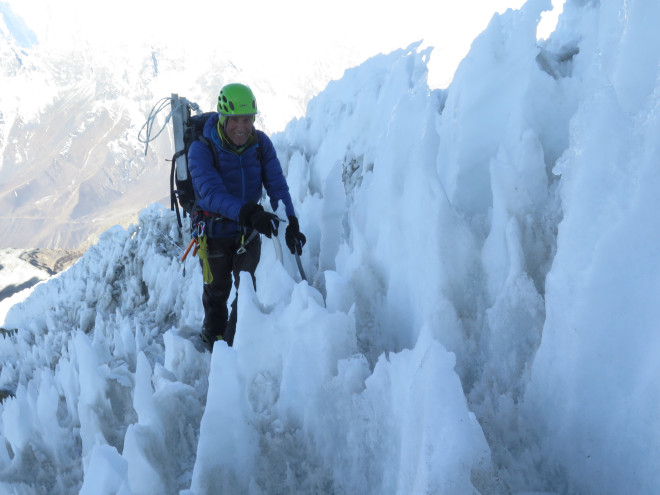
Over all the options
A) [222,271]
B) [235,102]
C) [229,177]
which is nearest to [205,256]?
[222,271]

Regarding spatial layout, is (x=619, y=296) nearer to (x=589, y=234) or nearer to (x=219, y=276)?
(x=589, y=234)

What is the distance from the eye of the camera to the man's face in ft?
14.9

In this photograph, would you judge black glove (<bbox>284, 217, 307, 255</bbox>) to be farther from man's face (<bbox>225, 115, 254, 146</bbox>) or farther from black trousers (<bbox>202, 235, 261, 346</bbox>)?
man's face (<bbox>225, 115, 254, 146</bbox>)

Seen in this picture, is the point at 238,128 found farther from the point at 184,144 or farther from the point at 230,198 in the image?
the point at 184,144

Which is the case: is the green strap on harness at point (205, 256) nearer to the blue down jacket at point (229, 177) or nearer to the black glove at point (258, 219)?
the blue down jacket at point (229, 177)

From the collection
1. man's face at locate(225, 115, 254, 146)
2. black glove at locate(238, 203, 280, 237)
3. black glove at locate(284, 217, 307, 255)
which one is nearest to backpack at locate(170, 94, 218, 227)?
man's face at locate(225, 115, 254, 146)

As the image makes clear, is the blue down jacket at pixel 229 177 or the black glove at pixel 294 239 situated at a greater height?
the blue down jacket at pixel 229 177

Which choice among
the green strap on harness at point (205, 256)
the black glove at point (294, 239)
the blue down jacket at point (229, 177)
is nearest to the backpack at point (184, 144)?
the blue down jacket at point (229, 177)

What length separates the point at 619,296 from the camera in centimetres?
184

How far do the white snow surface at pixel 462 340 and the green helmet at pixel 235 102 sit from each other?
1.42 m

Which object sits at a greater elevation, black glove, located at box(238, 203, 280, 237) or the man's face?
the man's face

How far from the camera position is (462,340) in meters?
2.66

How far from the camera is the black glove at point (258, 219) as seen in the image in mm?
3975

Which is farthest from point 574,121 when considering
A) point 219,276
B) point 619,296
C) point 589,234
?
point 219,276
